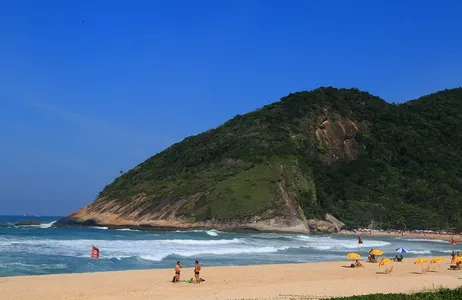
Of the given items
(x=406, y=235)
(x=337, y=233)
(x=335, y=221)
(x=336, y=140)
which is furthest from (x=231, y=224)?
(x=336, y=140)

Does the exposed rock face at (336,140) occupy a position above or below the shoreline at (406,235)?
above

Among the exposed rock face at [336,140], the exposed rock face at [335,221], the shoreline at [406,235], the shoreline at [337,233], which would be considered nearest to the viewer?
the shoreline at [337,233]

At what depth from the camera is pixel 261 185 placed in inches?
3851

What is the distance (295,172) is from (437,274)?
3018 inches

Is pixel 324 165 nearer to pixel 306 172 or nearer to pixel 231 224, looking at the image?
pixel 306 172

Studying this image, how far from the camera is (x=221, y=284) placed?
931 inches

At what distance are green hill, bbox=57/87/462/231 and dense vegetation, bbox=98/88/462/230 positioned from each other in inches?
11.2

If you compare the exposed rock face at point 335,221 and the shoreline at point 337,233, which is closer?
the shoreline at point 337,233

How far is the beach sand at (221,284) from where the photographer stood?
1995 centimetres

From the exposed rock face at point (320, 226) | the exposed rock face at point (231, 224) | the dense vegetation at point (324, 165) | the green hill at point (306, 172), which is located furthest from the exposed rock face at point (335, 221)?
the exposed rock face at point (231, 224)

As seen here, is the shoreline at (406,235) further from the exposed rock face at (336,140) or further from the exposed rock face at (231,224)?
the exposed rock face at (336,140)

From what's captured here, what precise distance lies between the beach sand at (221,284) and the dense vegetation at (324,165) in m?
62.1

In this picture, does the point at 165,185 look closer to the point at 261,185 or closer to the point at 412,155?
the point at 261,185

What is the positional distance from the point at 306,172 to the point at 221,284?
291ft
